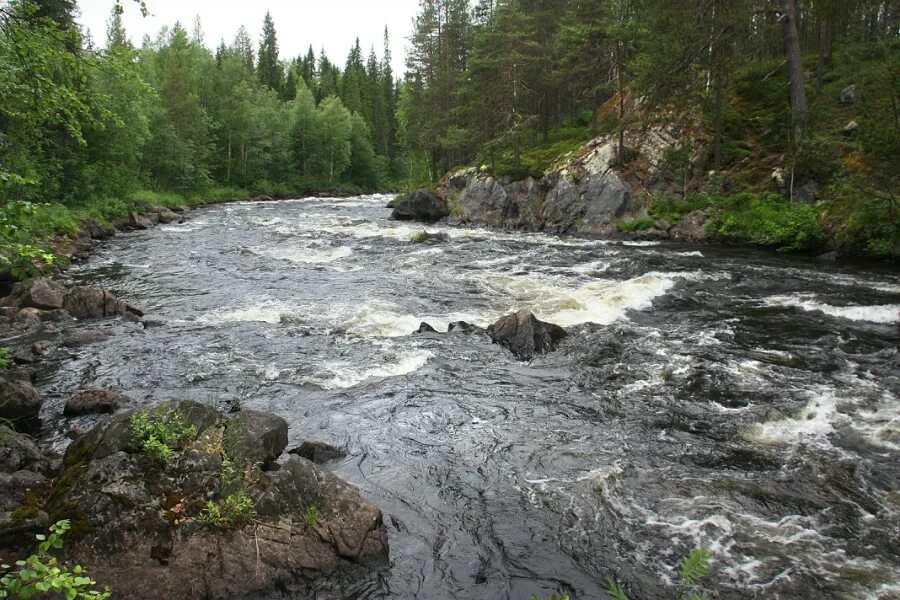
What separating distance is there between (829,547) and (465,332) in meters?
9.35

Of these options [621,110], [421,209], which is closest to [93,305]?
[421,209]

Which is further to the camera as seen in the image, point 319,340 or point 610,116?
point 610,116

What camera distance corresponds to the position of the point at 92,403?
→ 9.98m

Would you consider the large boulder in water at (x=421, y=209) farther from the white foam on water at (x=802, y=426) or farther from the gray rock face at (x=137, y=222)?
the white foam on water at (x=802, y=426)

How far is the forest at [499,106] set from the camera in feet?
26.7

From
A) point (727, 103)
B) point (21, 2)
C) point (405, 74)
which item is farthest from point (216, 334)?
point (405, 74)

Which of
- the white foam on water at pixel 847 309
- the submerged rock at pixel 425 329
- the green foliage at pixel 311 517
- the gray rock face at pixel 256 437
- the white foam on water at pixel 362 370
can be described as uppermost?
the white foam on water at pixel 847 309

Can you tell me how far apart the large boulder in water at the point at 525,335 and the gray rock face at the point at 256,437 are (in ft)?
20.6

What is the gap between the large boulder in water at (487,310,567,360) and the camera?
43.2 feet

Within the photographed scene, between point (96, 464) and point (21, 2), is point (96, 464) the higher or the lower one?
the lower one

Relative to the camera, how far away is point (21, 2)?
689 cm

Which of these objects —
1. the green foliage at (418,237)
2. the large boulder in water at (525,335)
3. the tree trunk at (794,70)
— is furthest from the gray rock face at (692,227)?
the large boulder in water at (525,335)

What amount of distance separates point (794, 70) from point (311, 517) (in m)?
30.7

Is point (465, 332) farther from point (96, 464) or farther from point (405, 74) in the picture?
point (405, 74)
